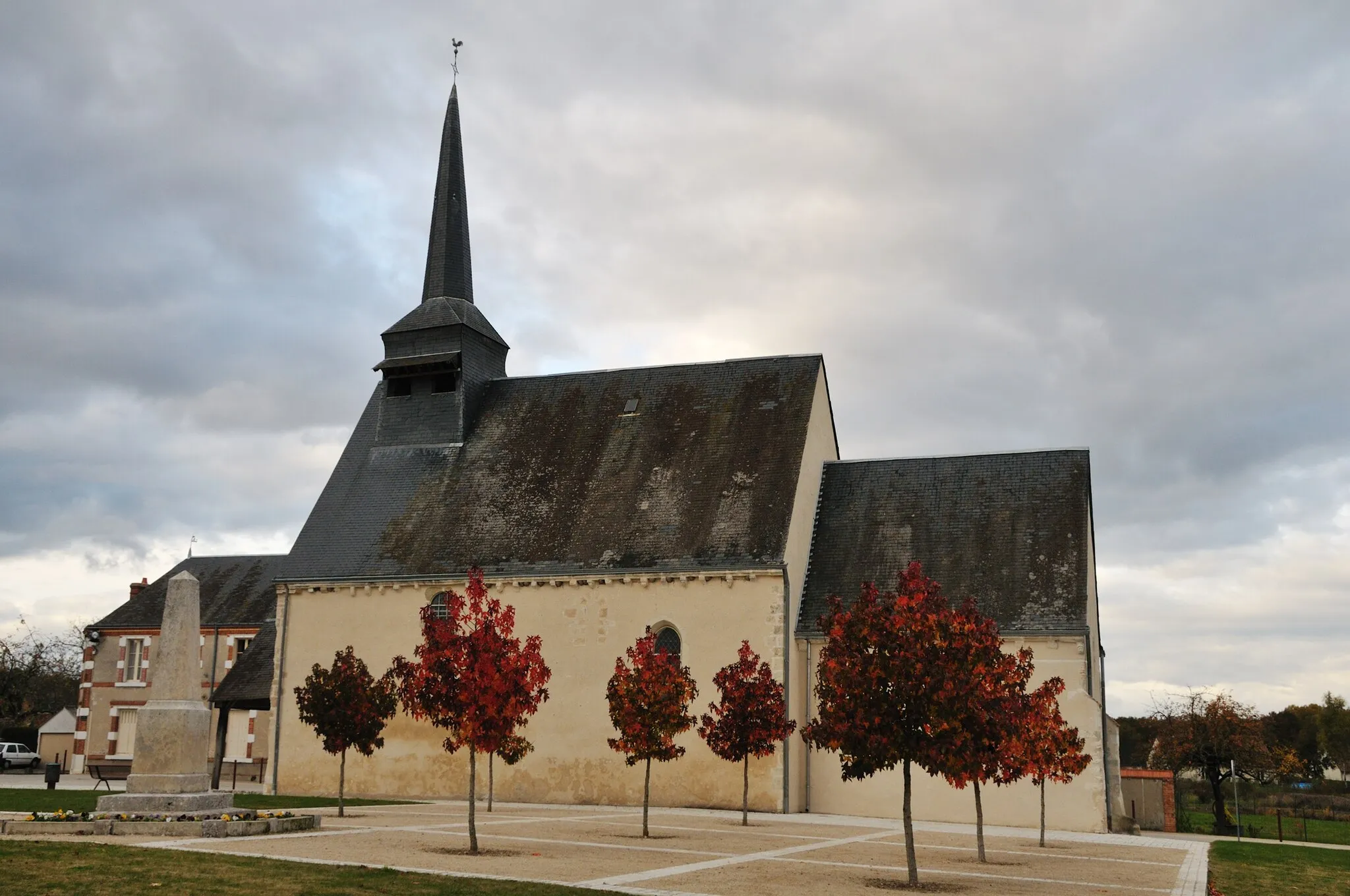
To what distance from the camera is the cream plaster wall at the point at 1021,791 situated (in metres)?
24.2

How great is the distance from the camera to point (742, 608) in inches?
1041

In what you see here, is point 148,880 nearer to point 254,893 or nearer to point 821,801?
point 254,893

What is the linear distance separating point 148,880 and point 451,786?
1756 cm

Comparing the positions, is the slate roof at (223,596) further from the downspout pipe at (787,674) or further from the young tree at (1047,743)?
the young tree at (1047,743)

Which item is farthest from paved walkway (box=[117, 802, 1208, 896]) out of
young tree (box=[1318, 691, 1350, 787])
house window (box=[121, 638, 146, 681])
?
young tree (box=[1318, 691, 1350, 787])

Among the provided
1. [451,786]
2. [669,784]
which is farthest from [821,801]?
[451,786]

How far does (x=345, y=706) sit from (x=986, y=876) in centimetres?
1254

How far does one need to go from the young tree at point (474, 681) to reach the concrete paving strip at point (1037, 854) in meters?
6.77

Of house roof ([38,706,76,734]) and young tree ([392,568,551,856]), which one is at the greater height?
young tree ([392,568,551,856])

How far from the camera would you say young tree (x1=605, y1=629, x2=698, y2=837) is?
2089 cm

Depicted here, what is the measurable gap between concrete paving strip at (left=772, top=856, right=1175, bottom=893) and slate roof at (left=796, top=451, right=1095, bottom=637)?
10.8 m

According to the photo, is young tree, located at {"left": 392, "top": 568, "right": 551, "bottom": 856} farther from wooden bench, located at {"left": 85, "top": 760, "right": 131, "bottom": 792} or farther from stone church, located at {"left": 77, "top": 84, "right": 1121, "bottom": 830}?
wooden bench, located at {"left": 85, "top": 760, "right": 131, "bottom": 792}

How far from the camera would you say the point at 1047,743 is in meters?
19.2

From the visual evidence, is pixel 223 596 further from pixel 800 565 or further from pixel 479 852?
pixel 479 852
